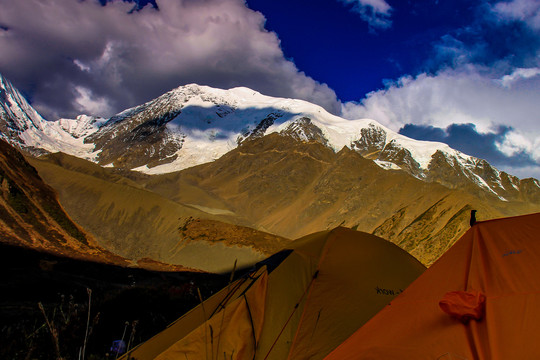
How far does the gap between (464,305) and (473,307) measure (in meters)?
0.08

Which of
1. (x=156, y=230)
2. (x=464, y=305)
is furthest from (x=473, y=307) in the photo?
(x=156, y=230)

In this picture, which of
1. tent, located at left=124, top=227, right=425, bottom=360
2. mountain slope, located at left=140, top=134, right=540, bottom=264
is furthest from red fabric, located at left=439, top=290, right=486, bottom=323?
mountain slope, located at left=140, top=134, right=540, bottom=264

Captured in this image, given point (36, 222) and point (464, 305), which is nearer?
point (464, 305)

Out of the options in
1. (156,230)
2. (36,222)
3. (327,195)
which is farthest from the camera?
(327,195)

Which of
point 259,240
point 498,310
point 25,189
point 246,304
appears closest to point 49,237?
→ point 25,189

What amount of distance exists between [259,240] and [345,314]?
33.8m

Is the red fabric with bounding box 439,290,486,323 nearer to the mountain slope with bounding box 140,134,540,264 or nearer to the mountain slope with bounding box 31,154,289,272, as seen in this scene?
the mountain slope with bounding box 140,134,540,264

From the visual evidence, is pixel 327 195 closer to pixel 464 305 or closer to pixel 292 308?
pixel 292 308

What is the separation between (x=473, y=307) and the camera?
337 centimetres

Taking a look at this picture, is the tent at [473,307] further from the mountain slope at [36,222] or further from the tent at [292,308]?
the mountain slope at [36,222]

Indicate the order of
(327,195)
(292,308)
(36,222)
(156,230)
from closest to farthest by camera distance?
(292,308) → (36,222) → (156,230) → (327,195)

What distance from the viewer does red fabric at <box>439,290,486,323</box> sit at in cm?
337

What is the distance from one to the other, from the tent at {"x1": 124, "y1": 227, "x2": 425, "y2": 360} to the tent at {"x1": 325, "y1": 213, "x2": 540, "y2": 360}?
1.55 metres

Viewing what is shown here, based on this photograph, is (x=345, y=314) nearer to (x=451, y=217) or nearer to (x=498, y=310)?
(x=498, y=310)
